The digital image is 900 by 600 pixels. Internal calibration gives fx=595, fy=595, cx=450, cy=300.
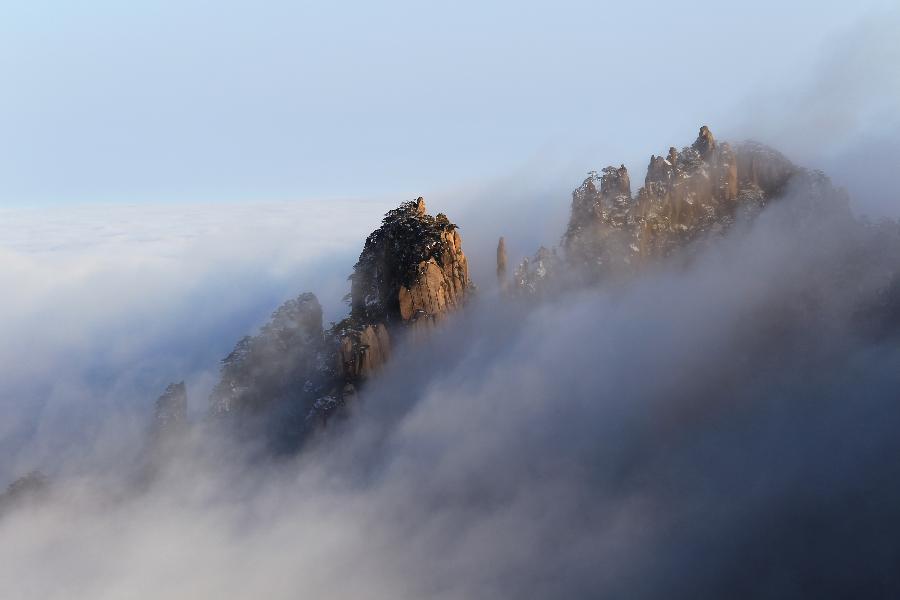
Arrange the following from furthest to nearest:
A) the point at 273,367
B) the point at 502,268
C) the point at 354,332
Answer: the point at 273,367
the point at 502,268
the point at 354,332

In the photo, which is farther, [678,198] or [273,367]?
[273,367]

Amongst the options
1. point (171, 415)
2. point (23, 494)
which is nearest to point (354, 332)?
point (171, 415)

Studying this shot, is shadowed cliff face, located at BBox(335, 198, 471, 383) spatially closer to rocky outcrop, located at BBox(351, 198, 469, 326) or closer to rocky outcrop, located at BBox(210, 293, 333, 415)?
rocky outcrop, located at BBox(351, 198, 469, 326)

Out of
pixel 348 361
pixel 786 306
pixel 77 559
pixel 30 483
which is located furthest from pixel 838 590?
pixel 30 483

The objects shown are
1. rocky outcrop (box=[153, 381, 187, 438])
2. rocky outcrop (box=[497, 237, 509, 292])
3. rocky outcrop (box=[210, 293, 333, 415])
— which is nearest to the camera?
rocky outcrop (box=[497, 237, 509, 292])

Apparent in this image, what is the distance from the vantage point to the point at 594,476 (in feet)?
394

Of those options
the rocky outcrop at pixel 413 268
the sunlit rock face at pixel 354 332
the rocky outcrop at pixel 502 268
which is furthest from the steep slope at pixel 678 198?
the sunlit rock face at pixel 354 332

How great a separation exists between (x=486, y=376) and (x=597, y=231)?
43.7 m

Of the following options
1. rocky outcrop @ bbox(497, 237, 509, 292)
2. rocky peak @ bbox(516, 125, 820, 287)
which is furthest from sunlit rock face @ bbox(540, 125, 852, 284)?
rocky outcrop @ bbox(497, 237, 509, 292)

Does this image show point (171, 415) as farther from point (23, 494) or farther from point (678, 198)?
point (678, 198)

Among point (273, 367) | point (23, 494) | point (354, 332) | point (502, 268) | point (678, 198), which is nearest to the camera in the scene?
point (678, 198)

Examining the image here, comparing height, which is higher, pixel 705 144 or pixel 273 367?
pixel 705 144

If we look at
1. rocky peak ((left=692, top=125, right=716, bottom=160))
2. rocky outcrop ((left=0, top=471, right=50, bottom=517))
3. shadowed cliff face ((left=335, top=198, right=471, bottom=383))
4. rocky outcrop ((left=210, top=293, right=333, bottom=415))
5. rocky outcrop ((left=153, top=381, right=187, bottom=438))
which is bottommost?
rocky outcrop ((left=0, top=471, right=50, bottom=517))

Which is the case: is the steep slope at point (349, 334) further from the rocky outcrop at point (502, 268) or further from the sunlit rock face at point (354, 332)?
the rocky outcrop at point (502, 268)
